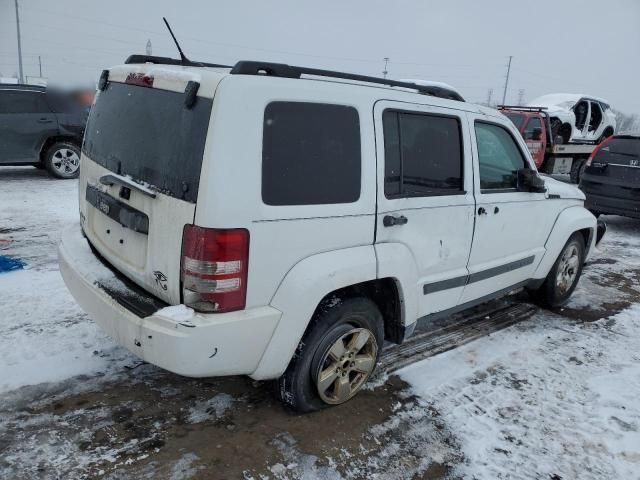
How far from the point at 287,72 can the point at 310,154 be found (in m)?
0.44

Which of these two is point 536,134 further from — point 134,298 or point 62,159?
point 134,298

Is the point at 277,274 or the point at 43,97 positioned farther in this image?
the point at 43,97

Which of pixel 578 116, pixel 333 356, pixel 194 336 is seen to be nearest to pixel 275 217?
pixel 194 336

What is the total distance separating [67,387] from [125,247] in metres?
1.05

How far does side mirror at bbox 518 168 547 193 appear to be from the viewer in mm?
3857

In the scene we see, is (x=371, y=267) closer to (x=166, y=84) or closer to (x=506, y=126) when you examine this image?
(x=166, y=84)

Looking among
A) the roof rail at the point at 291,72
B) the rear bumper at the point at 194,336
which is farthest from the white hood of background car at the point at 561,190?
the rear bumper at the point at 194,336

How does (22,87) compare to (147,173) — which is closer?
(147,173)

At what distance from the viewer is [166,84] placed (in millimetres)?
2496

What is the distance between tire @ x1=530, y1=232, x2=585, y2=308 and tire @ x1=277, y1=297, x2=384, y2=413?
7.98ft

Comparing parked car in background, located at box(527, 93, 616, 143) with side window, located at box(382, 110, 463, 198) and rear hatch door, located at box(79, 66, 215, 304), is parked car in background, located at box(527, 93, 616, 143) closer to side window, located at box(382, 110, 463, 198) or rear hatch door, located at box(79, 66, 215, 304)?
side window, located at box(382, 110, 463, 198)

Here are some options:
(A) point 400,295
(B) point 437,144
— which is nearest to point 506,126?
(B) point 437,144

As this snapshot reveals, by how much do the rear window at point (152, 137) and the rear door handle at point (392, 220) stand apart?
3.65 feet

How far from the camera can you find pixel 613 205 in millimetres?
7883
